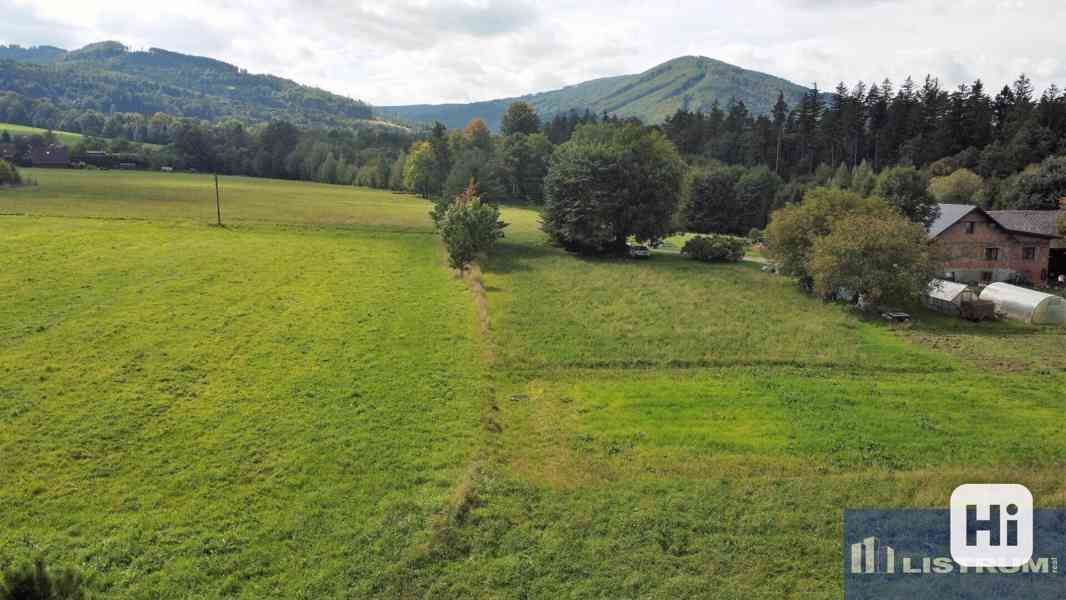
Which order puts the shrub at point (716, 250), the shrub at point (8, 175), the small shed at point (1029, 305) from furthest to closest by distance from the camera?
1. the shrub at point (8, 175)
2. the shrub at point (716, 250)
3. the small shed at point (1029, 305)

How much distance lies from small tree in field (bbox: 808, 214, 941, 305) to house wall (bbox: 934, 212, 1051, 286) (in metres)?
15.5

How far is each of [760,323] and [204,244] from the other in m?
43.5

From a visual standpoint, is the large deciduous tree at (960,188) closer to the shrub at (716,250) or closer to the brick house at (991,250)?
the brick house at (991,250)

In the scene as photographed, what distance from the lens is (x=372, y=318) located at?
110 feet

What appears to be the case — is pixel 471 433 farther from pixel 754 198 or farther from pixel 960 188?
pixel 754 198

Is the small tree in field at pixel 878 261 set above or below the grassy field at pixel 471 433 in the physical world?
above

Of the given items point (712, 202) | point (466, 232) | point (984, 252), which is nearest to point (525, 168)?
point (712, 202)

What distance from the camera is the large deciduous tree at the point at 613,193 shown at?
62.1 m

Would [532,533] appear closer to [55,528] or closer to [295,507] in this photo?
[295,507]

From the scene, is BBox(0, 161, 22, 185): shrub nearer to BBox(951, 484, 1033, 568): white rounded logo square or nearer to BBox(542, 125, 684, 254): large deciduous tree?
BBox(542, 125, 684, 254): large deciduous tree

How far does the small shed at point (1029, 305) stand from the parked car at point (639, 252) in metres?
29.4

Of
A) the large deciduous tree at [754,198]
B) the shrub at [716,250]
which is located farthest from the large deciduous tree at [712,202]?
the shrub at [716,250]

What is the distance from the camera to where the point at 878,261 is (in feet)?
127

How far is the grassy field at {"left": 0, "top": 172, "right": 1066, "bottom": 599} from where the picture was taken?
1410cm
